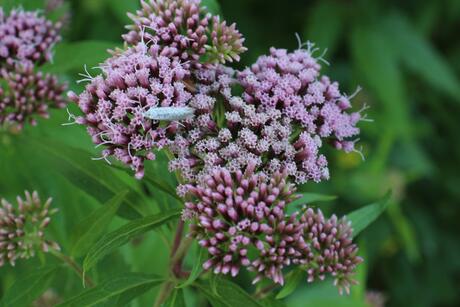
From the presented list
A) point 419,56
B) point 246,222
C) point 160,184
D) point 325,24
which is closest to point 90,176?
point 160,184

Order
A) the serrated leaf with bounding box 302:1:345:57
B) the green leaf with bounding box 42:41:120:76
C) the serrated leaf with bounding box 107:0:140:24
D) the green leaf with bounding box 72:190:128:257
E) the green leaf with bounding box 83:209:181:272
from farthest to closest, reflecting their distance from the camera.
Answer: the serrated leaf with bounding box 302:1:345:57
the serrated leaf with bounding box 107:0:140:24
the green leaf with bounding box 42:41:120:76
the green leaf with bounding box 72:190:128:257
the green leaf with bounding box 83:209:181:272

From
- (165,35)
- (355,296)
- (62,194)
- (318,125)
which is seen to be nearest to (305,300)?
(355,296)

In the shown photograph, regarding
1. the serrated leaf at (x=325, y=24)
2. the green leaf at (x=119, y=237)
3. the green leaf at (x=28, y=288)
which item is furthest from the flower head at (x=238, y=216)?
the serrated leaf at (x=325, y=24)

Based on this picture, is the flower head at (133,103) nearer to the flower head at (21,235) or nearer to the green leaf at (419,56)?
the flower head at (21,235)

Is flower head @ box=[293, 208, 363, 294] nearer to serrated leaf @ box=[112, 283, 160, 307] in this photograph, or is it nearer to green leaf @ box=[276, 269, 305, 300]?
green leaf @ box=[276, 269, 305, 300]

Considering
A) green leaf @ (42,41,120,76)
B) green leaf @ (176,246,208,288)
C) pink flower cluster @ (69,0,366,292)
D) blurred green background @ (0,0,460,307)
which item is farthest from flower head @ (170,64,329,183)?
blurred green background @ (0,0,460,307)

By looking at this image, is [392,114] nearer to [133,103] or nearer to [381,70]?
[381,70]

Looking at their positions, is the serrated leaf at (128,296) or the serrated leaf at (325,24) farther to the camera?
the serrated leaf at (325,24)
